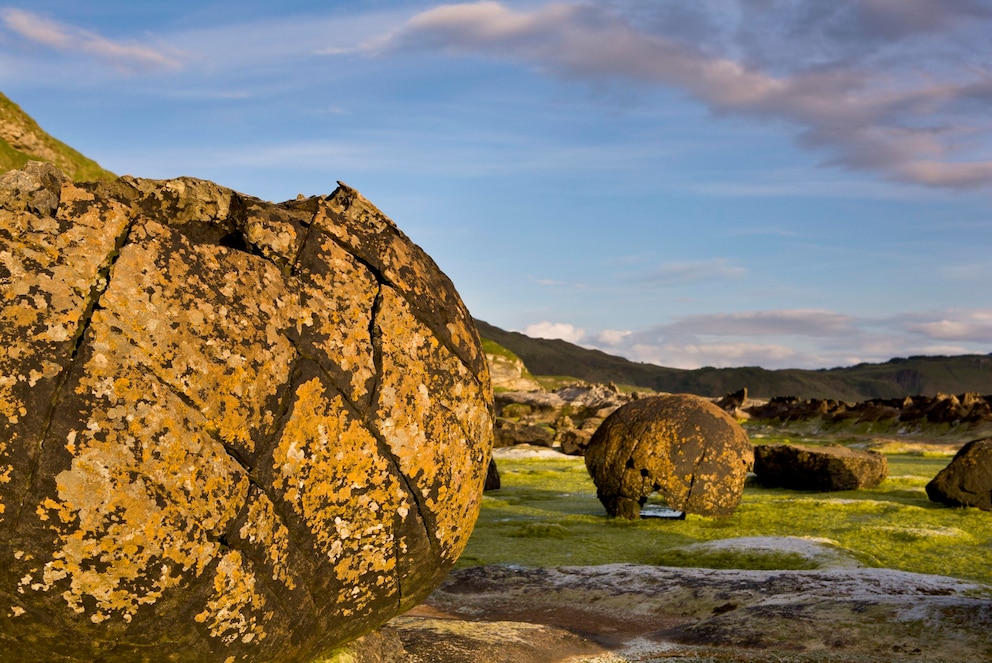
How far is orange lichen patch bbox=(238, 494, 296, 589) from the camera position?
190 inches

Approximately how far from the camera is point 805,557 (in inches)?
447

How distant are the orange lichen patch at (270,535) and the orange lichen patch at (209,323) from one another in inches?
14.6

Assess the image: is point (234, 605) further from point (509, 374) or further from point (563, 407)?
point (509, 374)

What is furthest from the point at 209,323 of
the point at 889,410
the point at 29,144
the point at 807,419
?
the point at 29,144

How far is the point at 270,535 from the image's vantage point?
494cm

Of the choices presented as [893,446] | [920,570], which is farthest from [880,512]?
[893,446]

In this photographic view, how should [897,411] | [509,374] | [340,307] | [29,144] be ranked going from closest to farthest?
[340,307]
[897,411]
[29,144]
[509,374]

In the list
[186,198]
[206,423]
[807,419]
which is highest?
[186,198]

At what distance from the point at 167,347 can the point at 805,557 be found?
9.49m

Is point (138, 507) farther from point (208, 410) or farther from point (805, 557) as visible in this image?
point (805, 557)

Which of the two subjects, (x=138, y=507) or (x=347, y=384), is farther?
(x=347, y=384)

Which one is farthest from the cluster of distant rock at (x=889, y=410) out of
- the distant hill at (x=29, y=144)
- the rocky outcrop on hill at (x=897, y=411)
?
the distant hill at (x=29, y=144)

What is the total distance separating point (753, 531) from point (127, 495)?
40.6ft

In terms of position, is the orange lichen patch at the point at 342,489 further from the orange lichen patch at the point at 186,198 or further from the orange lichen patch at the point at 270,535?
the orange lichen patch at the point at 186,198
